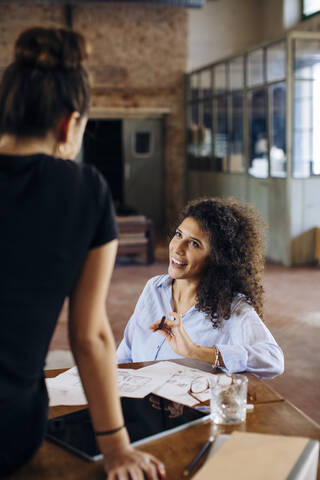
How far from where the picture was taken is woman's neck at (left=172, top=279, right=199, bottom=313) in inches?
86.4

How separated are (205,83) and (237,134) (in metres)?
1.65

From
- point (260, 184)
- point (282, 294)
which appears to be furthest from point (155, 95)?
point (282, 294)

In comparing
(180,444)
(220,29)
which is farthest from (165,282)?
(220,29)

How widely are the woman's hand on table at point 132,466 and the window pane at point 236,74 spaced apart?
30.1 ft

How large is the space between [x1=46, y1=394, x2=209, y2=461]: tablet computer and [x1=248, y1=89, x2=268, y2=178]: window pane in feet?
25.1

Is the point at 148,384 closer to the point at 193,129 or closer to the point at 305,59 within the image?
the point at 305,59

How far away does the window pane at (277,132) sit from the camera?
8.14 metres

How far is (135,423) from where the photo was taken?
1.29 m

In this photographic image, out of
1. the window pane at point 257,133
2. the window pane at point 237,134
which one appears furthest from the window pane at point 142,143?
the window pane at point 257,133

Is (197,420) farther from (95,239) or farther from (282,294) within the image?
(282,294)

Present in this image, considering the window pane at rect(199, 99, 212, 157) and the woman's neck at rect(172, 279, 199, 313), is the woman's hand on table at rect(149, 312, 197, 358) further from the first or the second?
the window pane at rect(199, 99, 212, 157)

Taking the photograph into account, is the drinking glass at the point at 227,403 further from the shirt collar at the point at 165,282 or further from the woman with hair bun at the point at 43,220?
the shirt collar at the point at 165,282

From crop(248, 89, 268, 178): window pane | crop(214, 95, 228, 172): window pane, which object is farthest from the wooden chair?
crop(214, 95, 228, 172): window pane

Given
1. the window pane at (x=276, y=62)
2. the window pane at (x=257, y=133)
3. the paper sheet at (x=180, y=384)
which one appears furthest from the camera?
the window pane at (x=257, y=133)
